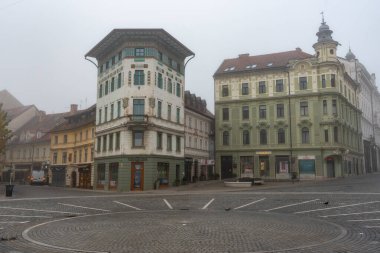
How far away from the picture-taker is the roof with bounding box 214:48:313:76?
176ft

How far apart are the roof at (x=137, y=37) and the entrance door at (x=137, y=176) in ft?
45.3

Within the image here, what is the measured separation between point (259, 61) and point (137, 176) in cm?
2812

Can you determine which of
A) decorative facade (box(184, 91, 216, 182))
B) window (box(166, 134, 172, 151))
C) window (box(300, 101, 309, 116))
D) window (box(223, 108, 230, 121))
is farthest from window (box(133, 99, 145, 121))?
window (box(300, 101, 309, 116))

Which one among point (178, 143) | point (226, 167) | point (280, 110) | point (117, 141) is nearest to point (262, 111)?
point (280, 110)

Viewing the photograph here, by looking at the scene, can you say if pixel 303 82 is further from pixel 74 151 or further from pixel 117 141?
pixel 74 151

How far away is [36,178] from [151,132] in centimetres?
3033

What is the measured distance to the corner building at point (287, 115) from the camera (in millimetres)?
49094

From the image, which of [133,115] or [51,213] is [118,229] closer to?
[51,213]

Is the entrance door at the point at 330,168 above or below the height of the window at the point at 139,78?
below

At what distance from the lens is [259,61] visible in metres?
56.4

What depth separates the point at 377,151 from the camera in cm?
7881

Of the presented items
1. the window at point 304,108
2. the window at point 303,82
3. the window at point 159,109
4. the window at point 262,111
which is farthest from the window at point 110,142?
the window at point 303,82

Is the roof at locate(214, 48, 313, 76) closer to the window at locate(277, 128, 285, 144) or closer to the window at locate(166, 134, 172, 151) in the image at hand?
the window at locate(277, 128, 285, 144)

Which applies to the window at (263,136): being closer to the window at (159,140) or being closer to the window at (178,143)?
the window at (178,143)
